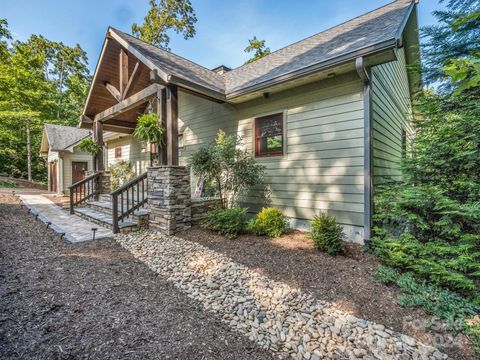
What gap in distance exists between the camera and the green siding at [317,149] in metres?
4.78

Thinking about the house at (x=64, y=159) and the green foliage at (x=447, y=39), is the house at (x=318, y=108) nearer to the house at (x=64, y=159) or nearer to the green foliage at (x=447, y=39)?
the green foliage at (x=447, y=39)

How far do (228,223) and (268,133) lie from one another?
9.04 ft

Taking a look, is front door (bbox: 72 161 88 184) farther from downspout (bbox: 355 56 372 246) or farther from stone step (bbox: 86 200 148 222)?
downspout (bbox: 355 56 372 246)

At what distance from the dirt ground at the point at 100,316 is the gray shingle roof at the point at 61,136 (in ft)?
47.1

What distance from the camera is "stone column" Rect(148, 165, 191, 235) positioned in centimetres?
537

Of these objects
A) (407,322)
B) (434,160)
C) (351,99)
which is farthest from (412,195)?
(351,99)

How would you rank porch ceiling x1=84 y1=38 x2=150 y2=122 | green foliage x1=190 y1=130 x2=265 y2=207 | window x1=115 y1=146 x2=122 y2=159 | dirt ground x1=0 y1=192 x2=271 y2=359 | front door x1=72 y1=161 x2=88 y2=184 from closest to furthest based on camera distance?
1. dirt ground x1=0 y1=192 x2=271 y2=359
2. green foliage x1=190 y1=130 x2=265 y2=207
3. porch ceiling x1=84 y1=38 x2=150 y2=122
4. window x1=115 y1=146 x2=122 y2=159
5. front door x1=72 y1=161 x2=88 y2=184

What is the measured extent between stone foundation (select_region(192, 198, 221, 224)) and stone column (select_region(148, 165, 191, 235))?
7.8 inches

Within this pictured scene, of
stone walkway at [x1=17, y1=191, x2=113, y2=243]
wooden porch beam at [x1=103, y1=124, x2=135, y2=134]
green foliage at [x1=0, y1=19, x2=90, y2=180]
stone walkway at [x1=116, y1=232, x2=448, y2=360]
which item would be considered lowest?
stone walkway at [x1=116, y1=232, x2=448, y2=360]

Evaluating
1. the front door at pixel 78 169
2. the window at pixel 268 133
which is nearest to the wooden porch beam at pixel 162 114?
the window at pixel 268 133

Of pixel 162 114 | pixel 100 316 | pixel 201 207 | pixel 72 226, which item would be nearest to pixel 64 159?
pixel 72 226

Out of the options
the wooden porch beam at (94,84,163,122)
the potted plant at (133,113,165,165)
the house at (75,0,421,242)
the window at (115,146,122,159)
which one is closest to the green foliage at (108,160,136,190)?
the window at (115,146,122,159)

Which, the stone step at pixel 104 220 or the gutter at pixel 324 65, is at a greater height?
the gutter at pixel 324 65

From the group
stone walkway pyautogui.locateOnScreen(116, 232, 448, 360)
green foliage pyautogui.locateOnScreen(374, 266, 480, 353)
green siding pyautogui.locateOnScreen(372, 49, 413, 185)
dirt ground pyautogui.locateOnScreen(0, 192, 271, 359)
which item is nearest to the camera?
dirt ground pyautogui.locateOnScreen(0, 192, 271, 359)
